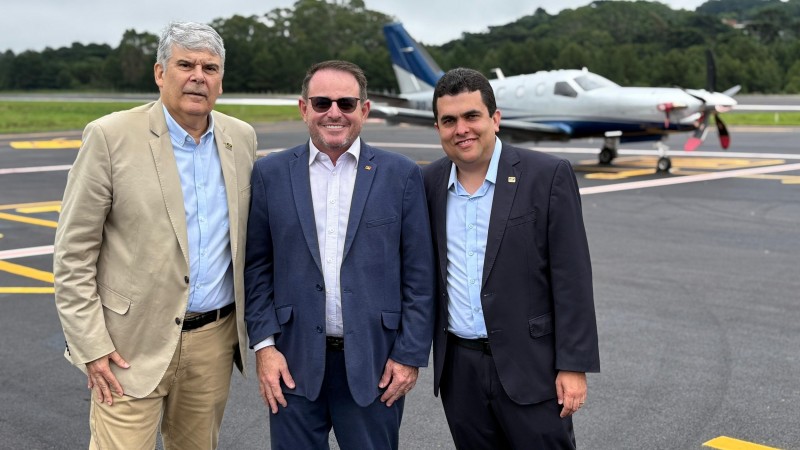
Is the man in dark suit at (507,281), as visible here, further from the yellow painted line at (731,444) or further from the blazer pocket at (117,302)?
the yellow painted line at (731,444)

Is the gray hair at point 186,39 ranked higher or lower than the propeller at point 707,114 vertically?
higher

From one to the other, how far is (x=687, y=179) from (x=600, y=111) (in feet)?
9.97

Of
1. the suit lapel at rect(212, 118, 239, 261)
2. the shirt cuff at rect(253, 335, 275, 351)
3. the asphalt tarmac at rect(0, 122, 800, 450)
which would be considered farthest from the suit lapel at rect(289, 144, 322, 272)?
the asphalt tarmac at rect(0, 122, 800, 450)

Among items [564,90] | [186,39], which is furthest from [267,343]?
[564,90]

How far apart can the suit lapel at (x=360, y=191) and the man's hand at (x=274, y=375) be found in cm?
46

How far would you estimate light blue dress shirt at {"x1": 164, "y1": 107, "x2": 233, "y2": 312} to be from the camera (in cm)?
328

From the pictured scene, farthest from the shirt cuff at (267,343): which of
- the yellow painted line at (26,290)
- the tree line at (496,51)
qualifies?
the tree line at (496,51)

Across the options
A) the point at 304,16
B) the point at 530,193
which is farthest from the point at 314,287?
the point at 304,16

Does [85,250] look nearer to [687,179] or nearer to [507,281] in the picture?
[507,281]

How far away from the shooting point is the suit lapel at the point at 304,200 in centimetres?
320

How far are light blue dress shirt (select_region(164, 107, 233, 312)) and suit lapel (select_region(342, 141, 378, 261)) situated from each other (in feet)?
1.63

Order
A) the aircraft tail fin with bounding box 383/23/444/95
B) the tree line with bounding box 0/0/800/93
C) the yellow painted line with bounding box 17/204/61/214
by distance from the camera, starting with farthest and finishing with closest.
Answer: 1. the tree line with bounding box 0/0/800/93
2. the aircraft tail fin with bounding box 383/23/444/95
3. the yellow painted line with bounding box 17/204/61/214

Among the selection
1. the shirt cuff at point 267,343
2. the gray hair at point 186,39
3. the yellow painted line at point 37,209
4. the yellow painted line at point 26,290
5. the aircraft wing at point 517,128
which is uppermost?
the gray hair at point 186,39

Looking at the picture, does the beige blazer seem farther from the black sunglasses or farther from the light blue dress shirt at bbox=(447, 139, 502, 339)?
the light blue dress shirt at bbox=(447, 139, 502, 339)
